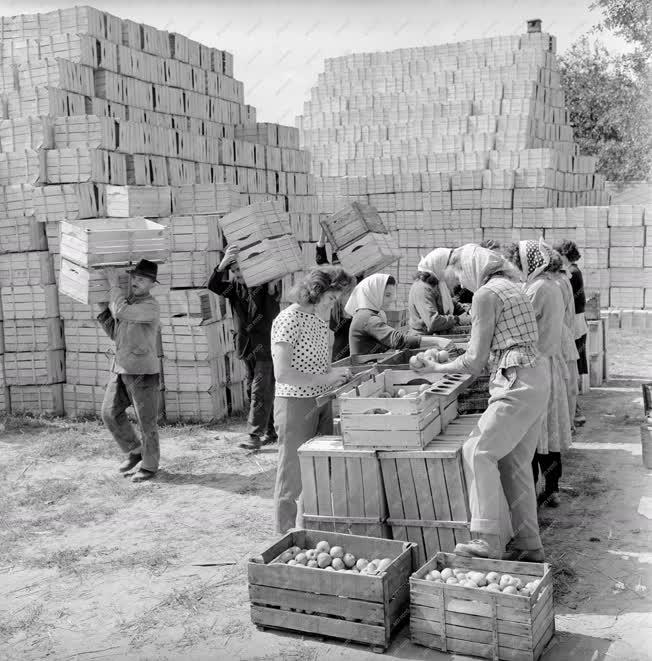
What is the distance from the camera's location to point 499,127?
77.6 ft

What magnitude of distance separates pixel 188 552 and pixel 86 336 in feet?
18.1

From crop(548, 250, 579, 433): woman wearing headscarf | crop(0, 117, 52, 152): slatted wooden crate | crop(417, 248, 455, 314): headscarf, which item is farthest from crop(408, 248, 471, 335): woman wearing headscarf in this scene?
crop(0, 117, 52, 152): slatted wooden crate

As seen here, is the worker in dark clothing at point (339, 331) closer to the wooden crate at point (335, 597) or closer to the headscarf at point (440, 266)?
the headscarf at point (440, 266)

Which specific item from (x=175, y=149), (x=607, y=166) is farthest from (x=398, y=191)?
(x=607, y=166)

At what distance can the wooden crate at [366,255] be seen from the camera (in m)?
10.3

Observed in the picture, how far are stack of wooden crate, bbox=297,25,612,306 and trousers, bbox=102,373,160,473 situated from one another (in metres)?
13.1

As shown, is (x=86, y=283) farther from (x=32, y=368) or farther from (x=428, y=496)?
(x=428, y=496)

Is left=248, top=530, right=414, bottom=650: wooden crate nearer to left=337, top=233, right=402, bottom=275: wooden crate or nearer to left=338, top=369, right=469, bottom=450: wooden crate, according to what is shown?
left=338, top=369, right=469, bottom=450: wooden crate

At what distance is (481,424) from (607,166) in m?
35.9

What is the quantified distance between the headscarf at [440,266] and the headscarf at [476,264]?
2.88 m

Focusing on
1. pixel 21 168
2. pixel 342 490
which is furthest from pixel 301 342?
pixel 21 168

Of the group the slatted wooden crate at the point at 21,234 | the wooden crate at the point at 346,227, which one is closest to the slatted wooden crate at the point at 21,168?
the slatted wooden crate at the point at 21,234

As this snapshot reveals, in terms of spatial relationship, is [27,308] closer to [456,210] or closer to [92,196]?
[92,196]

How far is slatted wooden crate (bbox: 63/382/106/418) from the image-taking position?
1105 centimetres
